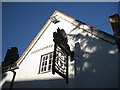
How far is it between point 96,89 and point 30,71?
537 cm

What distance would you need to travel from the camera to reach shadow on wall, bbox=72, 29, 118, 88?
5.31m

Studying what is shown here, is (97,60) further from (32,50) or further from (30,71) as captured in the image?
(32,50)

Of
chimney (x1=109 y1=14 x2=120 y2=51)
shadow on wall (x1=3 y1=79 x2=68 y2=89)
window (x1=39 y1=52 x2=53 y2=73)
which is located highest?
chimney (x1=109 y1=14 x2=120 y2=51)

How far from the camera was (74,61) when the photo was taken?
6.91 meters

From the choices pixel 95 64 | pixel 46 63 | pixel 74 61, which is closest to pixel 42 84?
pixel 46 63

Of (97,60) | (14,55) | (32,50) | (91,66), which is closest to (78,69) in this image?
(91,66)

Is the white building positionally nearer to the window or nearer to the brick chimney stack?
the window

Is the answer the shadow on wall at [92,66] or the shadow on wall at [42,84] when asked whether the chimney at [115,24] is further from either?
the shadow on wall at [42,84]

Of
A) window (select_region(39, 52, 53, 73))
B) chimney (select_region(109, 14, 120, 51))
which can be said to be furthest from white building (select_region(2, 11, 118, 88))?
chimney (select_region(109, 14, 120, 51))

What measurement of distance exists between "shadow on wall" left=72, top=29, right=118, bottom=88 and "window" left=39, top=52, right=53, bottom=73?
219 centimetres

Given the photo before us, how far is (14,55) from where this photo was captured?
1476cm

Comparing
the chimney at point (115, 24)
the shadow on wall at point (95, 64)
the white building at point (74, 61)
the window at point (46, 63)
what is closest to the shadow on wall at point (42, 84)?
the white building at point (74, 61)

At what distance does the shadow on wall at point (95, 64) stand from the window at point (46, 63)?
2.19m

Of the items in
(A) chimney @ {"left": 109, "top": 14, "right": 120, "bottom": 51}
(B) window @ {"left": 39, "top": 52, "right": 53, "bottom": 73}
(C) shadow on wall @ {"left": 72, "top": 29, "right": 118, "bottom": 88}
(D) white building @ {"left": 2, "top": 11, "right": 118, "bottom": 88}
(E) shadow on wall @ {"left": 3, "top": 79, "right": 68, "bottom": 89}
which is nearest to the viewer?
(C) shadow on wall @ {"left": 72, "top": 29, "right": 118, "bottom": 88}
